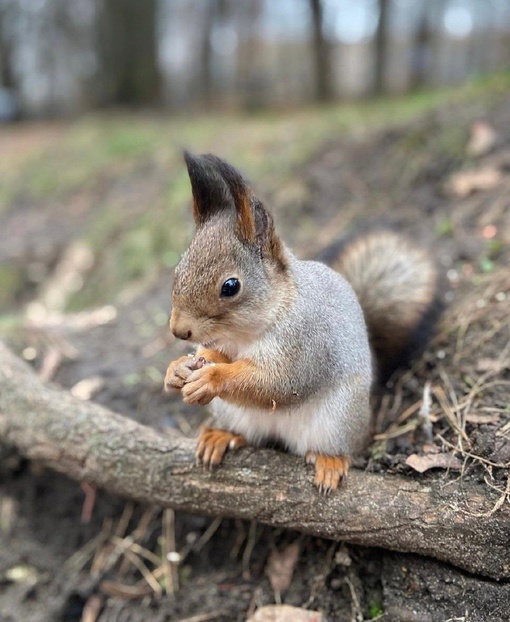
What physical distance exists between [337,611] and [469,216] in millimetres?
2128

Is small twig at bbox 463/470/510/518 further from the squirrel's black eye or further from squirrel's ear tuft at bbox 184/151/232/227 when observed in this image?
squirrel's ear tuft at bbox 184/151/232/227

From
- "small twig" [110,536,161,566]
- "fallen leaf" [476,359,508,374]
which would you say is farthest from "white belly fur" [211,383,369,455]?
"small twig" [110,536,161,566]

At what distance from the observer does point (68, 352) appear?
9.45ft

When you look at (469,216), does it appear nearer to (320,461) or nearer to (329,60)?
(320,461)

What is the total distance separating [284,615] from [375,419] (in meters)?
0.73

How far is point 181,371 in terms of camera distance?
166 centimetres

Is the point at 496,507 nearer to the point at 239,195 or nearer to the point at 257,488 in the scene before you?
the point at 257,488

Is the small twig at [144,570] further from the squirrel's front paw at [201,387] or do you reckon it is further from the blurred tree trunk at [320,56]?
the blurred tree trunk at [320,56]

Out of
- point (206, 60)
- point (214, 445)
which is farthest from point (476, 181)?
point (206, 60)

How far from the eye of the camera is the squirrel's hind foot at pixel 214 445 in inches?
72.5

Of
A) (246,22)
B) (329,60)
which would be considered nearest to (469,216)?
(329,60)

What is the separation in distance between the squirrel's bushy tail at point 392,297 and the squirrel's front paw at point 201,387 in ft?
2.76

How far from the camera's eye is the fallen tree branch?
1586 mm

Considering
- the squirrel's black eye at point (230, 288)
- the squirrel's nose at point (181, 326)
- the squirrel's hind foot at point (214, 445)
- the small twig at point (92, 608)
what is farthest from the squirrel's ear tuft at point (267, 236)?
the small twig at point (92, 608)
